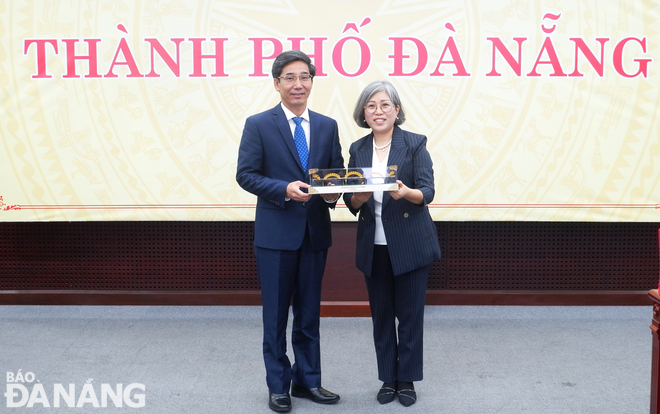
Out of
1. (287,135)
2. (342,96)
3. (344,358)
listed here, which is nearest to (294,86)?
(287,135)

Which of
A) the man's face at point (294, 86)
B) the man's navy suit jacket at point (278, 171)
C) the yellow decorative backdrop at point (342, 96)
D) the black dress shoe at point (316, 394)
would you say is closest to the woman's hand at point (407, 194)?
the man's navy suit jacket at point (278, 171)

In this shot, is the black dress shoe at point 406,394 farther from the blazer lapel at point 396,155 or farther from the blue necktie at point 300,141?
the blue necktie at point 300,141

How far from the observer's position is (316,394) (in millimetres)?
2693

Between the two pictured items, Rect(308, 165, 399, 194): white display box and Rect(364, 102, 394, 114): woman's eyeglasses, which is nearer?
Rect(308, 165, 399, 194): white display box

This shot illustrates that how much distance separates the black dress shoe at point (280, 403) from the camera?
258 cm

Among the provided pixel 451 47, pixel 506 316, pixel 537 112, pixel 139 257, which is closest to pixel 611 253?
pixel 506 316

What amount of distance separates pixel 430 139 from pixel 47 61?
2.52 m

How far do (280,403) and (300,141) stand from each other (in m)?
1.15

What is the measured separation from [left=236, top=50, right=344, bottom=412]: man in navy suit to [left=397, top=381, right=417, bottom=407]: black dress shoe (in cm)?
30

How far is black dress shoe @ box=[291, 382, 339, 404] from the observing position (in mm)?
2676

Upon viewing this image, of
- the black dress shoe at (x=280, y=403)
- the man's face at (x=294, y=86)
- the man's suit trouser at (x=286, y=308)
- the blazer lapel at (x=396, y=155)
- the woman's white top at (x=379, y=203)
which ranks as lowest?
the black dress shoe at (x=280, y=403)

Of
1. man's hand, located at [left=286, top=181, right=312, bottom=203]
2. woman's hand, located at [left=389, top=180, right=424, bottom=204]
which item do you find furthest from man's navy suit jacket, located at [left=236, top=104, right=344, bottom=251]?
woman's hand, located at [left=389, top=180, right=424, bottom=204]

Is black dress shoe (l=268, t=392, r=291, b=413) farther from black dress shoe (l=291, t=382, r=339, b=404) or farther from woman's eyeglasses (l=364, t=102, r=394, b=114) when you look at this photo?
woman's eyeglasses (l=364, t=102, r=394, b=114)

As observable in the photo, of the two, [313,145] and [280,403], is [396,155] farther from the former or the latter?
[280,403]
